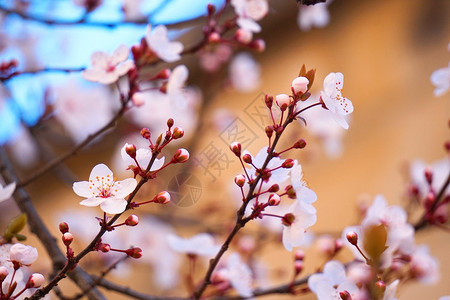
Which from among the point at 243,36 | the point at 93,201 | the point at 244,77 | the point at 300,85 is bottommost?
the point at 93,201

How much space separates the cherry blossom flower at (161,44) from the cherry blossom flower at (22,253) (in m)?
0.42

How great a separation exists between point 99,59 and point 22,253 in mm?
376

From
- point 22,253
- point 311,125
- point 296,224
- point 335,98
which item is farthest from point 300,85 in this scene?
point 311,125

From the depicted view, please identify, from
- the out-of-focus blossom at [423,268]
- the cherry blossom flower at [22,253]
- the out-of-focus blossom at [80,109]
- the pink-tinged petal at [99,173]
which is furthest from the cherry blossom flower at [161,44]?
the out-of-focus blossom at [80,109]

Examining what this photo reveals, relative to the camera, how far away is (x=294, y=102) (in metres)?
0.58

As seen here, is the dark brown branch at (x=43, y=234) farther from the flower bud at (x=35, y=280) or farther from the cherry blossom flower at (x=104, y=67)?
the cherry blossom flower at (x=104, y=67)

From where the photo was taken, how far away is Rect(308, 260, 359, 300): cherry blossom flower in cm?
64

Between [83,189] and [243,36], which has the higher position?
[243,36]

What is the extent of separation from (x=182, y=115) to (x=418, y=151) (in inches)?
40.1

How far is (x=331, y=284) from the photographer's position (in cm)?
67

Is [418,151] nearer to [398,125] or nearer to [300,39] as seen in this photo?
[398,125]

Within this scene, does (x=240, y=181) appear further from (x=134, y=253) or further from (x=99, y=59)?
(x=99, y=59)

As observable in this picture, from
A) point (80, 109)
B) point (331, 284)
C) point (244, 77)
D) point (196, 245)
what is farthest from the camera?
point (244, 77)

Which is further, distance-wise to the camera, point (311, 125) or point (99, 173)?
point (311, 125)
